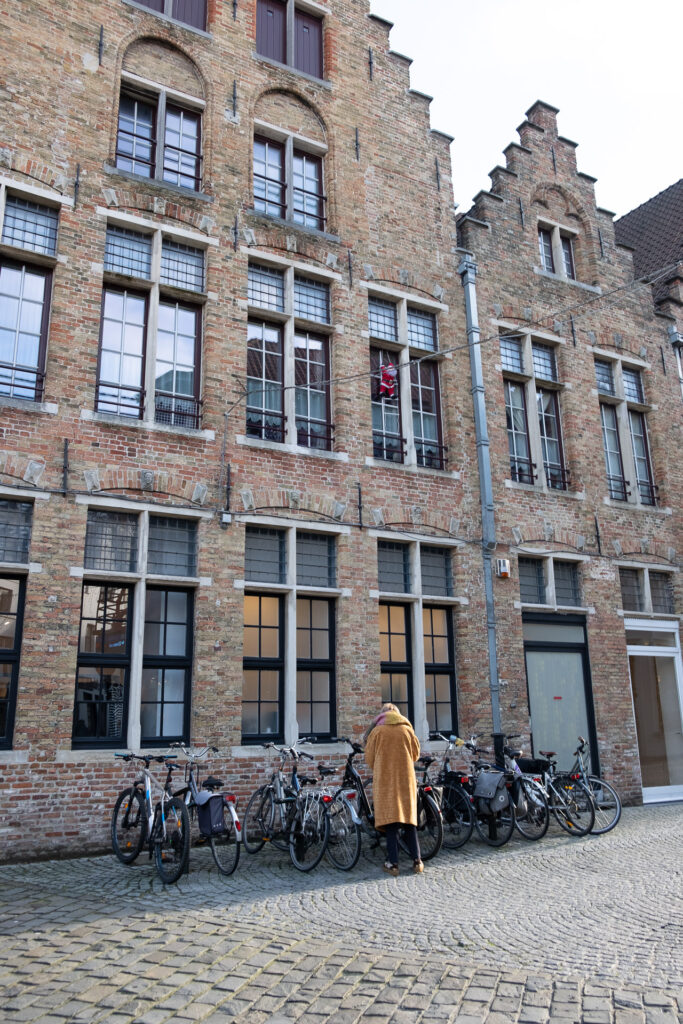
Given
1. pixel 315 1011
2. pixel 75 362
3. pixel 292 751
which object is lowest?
pixel 315 1011

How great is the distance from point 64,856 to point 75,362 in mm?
5346

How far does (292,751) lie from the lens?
862cm

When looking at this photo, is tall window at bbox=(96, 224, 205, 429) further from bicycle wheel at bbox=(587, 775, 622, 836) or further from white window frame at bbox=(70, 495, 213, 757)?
bicycle wheel at bbox=(587, 775, 622, 836)

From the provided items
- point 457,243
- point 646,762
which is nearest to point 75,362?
point 457,243

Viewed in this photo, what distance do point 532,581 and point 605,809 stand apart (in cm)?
402

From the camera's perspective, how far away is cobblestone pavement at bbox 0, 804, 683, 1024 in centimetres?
404

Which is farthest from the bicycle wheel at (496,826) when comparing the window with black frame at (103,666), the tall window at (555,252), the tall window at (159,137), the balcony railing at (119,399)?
the tall window at (555,252)

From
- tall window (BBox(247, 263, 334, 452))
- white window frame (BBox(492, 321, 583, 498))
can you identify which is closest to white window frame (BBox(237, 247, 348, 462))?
tall window (BBox(247, 263, 334, 452))

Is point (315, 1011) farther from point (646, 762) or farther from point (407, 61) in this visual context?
point (407, 61)

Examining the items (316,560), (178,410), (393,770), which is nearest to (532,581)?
(316,560)

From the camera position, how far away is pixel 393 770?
730 centimetres

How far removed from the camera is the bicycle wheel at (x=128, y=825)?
743 centimetres

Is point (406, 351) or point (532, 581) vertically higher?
point (406, 351)

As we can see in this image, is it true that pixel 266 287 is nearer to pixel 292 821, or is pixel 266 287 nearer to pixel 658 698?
pixel 292 821
